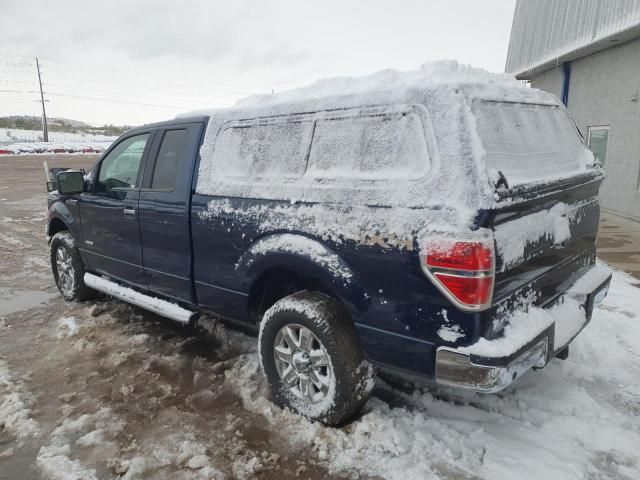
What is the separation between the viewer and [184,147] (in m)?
3.81

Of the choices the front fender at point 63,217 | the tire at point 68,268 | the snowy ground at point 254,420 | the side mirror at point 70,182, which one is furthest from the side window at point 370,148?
the tire at point 68,268

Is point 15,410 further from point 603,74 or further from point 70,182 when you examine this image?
point 603,74

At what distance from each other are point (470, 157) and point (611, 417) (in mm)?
1975

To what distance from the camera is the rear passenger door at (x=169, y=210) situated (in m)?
3.71

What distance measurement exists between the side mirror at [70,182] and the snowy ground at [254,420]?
1.38 meters

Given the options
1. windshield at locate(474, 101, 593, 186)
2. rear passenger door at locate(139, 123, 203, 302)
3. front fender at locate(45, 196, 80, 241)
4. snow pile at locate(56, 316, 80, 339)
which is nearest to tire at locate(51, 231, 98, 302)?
front fender at locate(45, 196, 80, 241)

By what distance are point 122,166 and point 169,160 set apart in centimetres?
83

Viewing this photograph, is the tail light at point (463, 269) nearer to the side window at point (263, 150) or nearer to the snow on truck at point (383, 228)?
the snow on truck at point (383, 228)

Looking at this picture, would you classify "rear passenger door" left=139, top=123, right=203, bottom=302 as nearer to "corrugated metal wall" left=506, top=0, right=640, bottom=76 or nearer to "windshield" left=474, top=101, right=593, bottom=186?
"windshield" left=474, top=101, right=593, bottom=186

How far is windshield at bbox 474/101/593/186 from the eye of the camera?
254 cm

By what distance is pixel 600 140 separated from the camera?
11.5m

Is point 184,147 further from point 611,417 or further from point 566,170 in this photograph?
point 611,417

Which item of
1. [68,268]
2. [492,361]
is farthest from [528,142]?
[68,268]

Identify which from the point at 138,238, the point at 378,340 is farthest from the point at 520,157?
the point at 138,238
